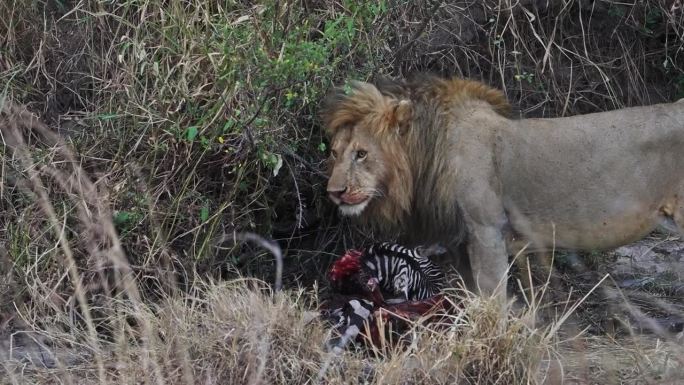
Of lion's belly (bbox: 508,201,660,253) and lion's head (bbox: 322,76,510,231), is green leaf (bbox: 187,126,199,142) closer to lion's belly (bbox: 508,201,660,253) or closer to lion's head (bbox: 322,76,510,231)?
lion's head (bbox: 322,76,510,231)

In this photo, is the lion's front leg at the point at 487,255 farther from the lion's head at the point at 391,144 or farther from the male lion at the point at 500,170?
the lion's head at the point at 391,144

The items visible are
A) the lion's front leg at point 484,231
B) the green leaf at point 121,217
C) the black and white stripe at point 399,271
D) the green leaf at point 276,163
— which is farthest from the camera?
the black and white stripe at point 399,271

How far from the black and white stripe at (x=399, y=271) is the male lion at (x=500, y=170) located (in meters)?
0.32

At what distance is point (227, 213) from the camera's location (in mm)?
5348

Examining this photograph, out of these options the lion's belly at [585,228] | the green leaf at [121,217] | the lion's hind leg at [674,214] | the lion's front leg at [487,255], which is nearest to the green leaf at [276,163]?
the green leaf at [121,217]

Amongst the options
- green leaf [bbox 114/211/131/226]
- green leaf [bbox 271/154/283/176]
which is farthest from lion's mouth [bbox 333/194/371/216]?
green leaf [bbox 114/211/131/226]

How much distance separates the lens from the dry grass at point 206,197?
4336 millimetres

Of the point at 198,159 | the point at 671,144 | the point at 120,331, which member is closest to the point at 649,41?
the point at 671,144

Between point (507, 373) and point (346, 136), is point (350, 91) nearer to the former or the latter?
point (346, 136)

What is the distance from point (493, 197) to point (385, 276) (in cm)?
68

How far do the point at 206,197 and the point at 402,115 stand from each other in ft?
3.28

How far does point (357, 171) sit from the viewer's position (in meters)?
4.99

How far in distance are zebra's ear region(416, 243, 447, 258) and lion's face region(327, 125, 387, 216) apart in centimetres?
40

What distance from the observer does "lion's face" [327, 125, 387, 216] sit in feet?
16.2
